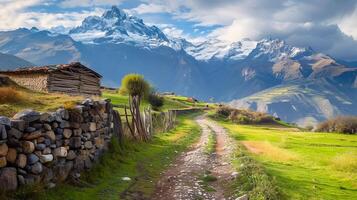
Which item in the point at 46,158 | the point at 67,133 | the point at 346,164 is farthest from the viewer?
the point at 346,164

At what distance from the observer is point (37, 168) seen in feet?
59.3

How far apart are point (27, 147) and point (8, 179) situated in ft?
5.41

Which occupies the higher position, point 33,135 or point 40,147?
point 33,135

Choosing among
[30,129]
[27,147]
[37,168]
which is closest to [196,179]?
[37,168]

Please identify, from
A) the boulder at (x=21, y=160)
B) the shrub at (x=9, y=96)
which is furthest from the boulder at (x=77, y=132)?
the boulder at (x=21, y=160)

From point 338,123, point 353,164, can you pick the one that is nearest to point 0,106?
point 353,164

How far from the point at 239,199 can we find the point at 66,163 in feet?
27.5

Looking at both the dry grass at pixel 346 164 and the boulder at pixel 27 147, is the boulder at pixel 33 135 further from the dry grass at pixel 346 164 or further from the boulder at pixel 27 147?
the dry grass at pixel 346 164

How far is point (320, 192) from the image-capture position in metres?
24.4

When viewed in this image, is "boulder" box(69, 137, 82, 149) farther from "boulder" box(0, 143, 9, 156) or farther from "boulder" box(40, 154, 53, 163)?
"boulder" box(0, 143, 9, 156)

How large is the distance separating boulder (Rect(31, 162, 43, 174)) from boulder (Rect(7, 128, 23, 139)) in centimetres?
144

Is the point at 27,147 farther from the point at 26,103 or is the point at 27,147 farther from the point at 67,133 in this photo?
the point at 26,103

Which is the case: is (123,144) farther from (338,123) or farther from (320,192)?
(338,123)

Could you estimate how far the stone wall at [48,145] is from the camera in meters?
16.8
